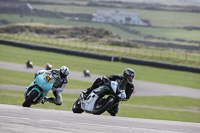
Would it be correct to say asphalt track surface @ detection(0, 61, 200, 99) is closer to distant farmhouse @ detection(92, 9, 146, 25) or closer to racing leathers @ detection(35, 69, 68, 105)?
racing leathers @ detection(35, 69, 68, 105)

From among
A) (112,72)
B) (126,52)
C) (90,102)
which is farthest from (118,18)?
(90,102)

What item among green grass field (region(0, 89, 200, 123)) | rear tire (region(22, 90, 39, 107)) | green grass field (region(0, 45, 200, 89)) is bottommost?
green grass field (region(0, 45, 200, 89))

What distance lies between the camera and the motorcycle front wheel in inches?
393

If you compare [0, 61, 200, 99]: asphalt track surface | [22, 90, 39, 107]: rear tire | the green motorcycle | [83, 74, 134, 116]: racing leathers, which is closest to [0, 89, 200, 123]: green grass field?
[0, 61, 200, 99]: asphalt track surface

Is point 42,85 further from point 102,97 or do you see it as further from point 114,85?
point 114,85

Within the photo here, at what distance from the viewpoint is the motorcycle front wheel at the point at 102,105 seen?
9.98 m

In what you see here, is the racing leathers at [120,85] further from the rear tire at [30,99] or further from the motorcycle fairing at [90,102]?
the rear tire at [30,99]

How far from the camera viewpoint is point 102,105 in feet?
33.5

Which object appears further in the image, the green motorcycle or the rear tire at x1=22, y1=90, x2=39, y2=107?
the rear tire at x1=22, y1=90, x2=39, y2=107

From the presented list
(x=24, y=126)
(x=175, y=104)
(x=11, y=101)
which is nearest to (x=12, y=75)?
(x=11, y=101)

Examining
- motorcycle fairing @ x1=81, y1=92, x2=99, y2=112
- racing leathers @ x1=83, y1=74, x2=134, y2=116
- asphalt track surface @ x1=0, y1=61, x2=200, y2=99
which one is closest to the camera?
motorcycle fairing @ x1=81, y1=92, x2=99, y2=112

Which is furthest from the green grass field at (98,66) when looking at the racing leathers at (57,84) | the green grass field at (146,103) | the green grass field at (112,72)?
the racing leathers at (57,84)

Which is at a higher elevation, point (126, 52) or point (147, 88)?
point (147, 88)

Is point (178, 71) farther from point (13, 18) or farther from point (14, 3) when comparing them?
point (14, 3)
